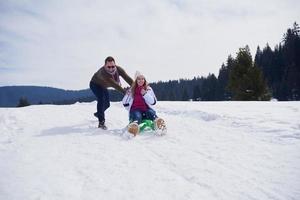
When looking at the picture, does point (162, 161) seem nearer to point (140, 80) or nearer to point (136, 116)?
point (136, 116)

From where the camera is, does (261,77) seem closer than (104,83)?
No

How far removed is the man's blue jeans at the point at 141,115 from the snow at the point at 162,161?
0.51 m

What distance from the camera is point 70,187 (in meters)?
3.90

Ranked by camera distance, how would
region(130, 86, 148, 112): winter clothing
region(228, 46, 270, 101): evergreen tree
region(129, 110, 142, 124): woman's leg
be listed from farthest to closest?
1. region(228, 46, 270, 101): evergreen tree
2. region(130, 86, 148, 112): winter clothing
3. region(129, 110, 142, 124): woman's leg

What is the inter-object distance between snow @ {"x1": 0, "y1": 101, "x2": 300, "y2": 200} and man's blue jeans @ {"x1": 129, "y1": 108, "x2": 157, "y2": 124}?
0.51 m

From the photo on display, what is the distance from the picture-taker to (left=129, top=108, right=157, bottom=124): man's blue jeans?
7909 millimetres

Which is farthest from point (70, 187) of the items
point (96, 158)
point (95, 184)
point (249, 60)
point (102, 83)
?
point (249, 60)

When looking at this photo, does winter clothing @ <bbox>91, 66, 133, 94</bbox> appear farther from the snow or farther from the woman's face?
the snow

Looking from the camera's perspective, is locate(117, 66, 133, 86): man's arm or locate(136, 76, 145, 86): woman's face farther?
locate(117, 66, 133, 86): man's arm

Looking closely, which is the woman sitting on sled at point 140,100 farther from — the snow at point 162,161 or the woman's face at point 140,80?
the snow at point 162,161

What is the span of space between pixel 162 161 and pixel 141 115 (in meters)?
3.31

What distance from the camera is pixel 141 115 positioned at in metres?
8.12

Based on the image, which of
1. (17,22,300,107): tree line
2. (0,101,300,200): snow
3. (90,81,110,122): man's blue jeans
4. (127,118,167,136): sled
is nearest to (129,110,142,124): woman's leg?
(127,118,167,136): sled

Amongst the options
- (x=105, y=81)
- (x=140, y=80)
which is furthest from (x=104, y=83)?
(x=140, y=80)
